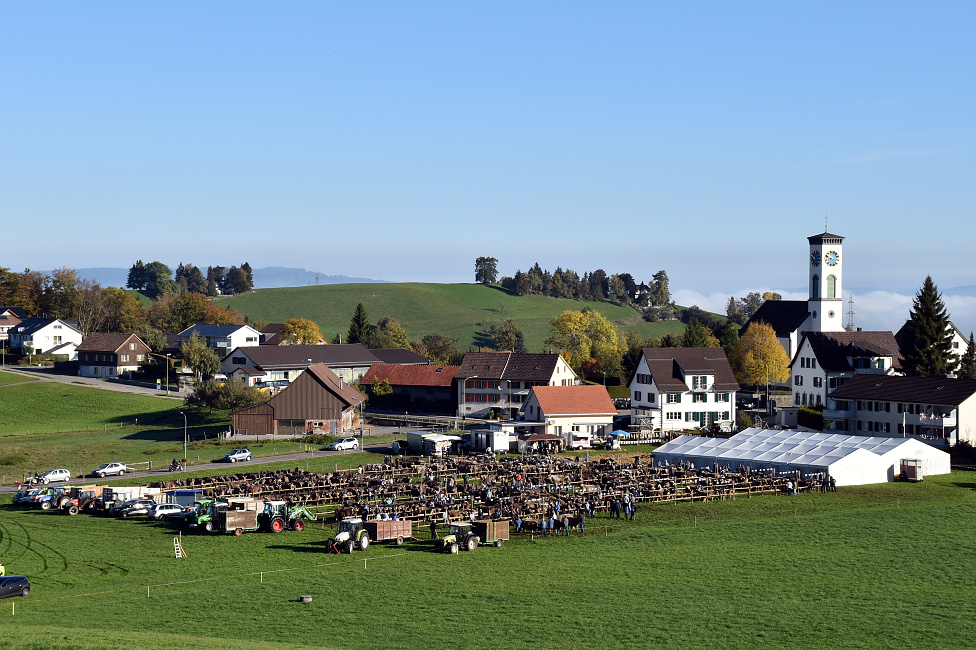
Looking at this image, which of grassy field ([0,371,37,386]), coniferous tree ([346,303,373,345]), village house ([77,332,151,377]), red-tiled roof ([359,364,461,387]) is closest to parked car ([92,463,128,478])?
red-tiled roof ([359,364,461,387])

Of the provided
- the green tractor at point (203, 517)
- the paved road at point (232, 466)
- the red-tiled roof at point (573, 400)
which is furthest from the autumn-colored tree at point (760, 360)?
the green tractor at point (203, 517)

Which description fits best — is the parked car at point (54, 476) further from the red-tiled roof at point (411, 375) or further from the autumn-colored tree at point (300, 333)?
the autumn-colored tree at point (300, 333)

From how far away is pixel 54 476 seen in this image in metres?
67.9

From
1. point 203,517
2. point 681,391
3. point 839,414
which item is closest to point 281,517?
point 203,517

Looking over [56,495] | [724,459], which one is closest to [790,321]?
[724,459]

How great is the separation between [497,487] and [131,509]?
20534mm

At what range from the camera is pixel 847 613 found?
34906 mm

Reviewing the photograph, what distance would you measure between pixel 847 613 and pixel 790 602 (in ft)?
6.76

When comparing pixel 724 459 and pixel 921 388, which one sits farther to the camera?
pixel 921 388

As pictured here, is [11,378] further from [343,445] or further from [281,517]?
[281,517]

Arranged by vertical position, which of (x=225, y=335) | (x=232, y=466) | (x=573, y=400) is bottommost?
(x=232, y=466)

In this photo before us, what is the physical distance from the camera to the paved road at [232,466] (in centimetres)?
6856

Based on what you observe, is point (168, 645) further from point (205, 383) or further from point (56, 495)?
point (205, 383)

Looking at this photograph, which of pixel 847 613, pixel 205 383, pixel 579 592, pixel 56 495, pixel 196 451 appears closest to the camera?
pixel 847 613
